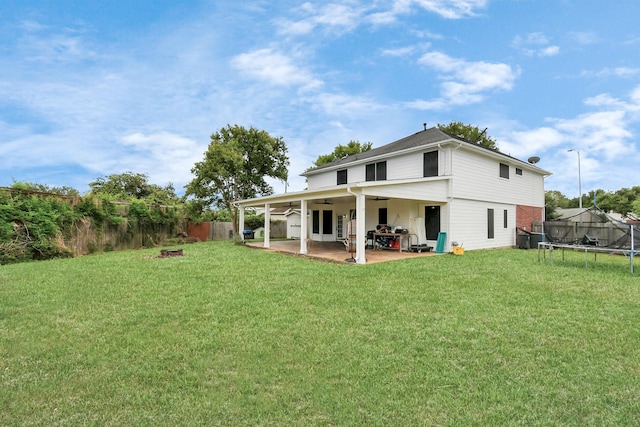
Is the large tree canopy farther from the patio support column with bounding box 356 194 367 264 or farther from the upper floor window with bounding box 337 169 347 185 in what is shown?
the patio support column with bounding box 356 194 367 264

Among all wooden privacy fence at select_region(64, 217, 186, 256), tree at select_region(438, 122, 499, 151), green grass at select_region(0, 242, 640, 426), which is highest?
tree at select_region(438, 122, 499, 151)

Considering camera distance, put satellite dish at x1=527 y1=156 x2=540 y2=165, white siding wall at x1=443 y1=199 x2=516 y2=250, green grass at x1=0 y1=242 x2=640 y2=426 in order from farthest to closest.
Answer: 1. satellite dish at x1=527 y1=156 x2=540 y2=165
2. white siding wall at x1=443 y1=199 x2=516 y2=250
3. green grass at x1=0 y1=242 x2=640 y2=426

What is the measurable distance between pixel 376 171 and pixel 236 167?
36.6 feet

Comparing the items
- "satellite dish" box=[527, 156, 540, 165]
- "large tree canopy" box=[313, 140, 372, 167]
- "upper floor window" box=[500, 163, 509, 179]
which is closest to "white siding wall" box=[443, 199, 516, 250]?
"upper floor window" box=[500, 163, 509, 179]

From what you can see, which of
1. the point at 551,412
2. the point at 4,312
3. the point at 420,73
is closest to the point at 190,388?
the point at 551,412

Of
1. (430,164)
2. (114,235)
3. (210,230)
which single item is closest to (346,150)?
(210,230)

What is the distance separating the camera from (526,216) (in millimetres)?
16578

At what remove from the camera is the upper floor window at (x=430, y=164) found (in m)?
12.9

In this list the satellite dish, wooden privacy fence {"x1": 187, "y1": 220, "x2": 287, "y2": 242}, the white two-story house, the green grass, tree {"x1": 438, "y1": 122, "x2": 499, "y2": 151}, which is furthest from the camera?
tree {"x1": 438, "y1": 122, "x2": 499, "y2": 151}

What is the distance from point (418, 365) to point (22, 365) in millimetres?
A: 4031

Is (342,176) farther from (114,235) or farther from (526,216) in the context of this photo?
(114,235)

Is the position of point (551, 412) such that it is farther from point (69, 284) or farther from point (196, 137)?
point (196, 137)

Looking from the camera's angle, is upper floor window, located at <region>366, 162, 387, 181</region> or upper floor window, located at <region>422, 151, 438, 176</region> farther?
upper floor window, located at <region>366, 162, 387, 181</region>

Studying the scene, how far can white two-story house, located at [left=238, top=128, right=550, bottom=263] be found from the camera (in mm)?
11430
